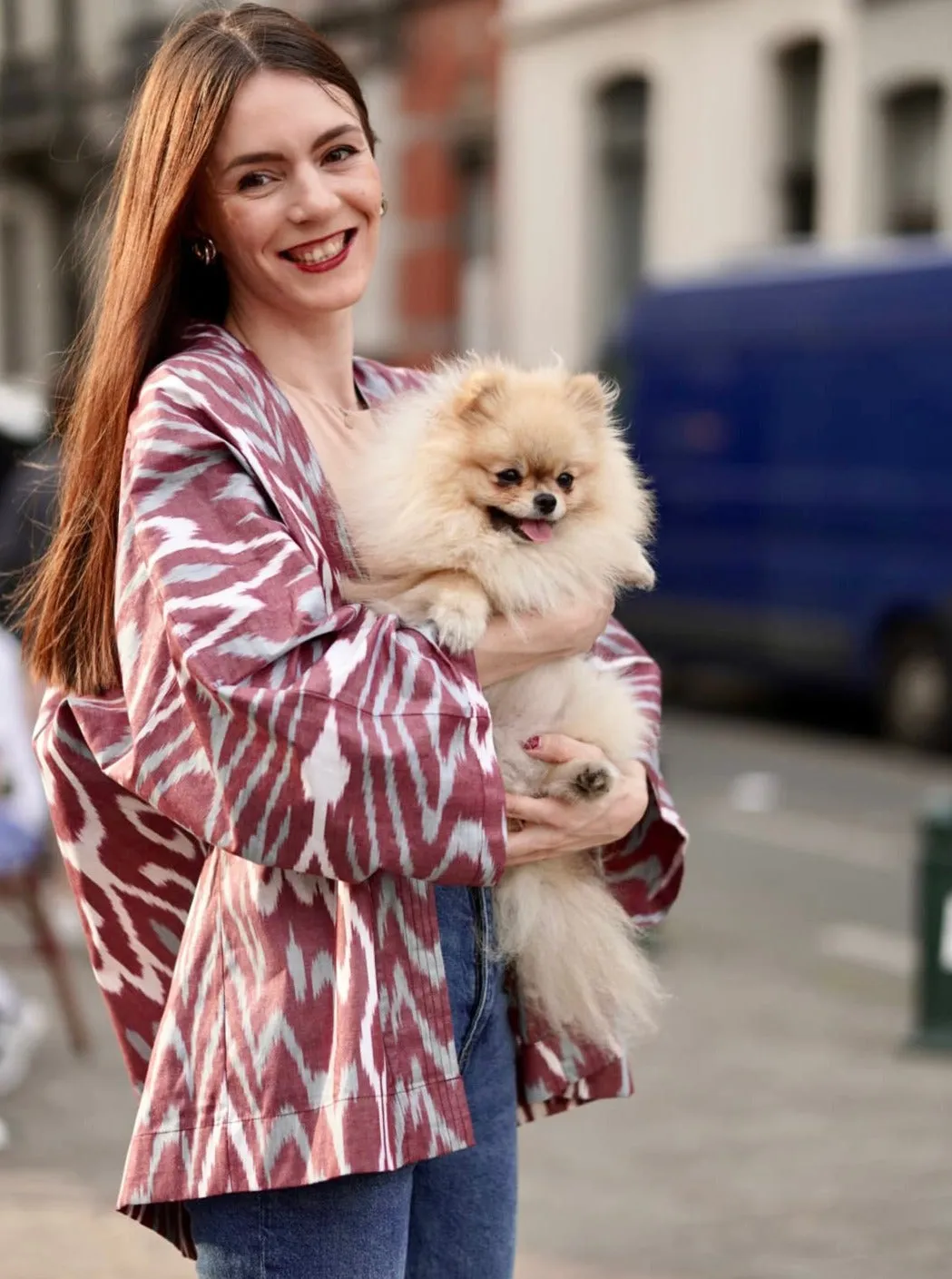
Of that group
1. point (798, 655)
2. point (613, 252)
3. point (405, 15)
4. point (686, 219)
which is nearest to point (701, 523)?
point (798, 655)

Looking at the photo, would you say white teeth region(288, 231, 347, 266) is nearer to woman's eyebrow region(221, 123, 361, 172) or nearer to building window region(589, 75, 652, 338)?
woman's eyebrow region(221, 123, 361, 172)

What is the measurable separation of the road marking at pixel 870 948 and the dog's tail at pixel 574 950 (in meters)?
4.71

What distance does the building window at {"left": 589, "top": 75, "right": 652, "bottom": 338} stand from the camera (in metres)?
19.1

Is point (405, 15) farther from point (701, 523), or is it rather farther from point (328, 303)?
point (328, 303)

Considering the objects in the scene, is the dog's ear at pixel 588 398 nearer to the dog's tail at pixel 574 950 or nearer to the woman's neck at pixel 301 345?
the woman's neck at pixel 301 345

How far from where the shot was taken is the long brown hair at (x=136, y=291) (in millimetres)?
2123

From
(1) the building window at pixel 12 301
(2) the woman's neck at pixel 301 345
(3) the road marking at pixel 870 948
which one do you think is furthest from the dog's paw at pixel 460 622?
(1) the building window at pixel 12 301

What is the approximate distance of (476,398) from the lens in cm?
245

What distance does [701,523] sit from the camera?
13.6m

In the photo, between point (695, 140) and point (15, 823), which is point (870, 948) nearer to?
point (15, 823)

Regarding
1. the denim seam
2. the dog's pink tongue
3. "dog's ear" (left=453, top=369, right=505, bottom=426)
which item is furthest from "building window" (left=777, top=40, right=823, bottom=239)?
the denim seam

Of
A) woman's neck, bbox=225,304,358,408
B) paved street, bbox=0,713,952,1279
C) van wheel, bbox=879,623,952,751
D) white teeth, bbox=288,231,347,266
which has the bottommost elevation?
paved street, bbox=0,713,952,1279

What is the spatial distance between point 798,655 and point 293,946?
1124cm

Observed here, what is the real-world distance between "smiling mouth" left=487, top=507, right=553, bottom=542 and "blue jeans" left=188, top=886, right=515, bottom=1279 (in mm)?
458
